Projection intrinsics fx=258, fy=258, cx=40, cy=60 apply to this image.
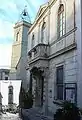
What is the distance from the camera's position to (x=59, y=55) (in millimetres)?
15078

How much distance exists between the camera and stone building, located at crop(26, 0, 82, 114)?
12406 millimetres

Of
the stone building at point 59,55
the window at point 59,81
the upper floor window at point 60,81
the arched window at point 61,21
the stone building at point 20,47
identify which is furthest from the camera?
the stone building at point 20,47

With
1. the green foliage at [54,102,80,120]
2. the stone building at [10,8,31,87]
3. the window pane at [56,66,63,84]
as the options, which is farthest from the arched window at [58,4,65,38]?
the stone building at [10,8,31,87]

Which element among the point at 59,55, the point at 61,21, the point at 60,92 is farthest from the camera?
the point at 61,21

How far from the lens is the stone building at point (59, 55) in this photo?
12.4m

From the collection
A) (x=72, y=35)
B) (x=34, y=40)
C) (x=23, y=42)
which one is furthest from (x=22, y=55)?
(x=72, y=35)

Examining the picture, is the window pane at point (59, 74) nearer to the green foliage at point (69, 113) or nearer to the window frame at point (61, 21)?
the window frame at point (61, 21)

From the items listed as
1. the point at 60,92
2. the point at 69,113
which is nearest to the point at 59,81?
the point at 60,92

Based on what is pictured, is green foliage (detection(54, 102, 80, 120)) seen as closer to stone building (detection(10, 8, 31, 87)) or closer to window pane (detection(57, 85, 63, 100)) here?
window pane (detection(57, 85, 63, 100))

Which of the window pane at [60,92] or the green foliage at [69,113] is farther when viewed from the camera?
the window pane at [60,92]

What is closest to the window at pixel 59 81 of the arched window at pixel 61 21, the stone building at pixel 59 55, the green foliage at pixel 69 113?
the stone building at pixel 59 55

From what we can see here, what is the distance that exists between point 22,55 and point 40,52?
2441 cm

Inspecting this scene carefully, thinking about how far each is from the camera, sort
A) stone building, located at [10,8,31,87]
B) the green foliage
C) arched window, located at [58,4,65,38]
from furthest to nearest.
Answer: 1. stone building, located at [10,8,31,87]
2. arched window, located at [58,4,65,38]
3. the green foliage

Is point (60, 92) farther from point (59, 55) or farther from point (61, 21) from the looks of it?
point (61, 21)
